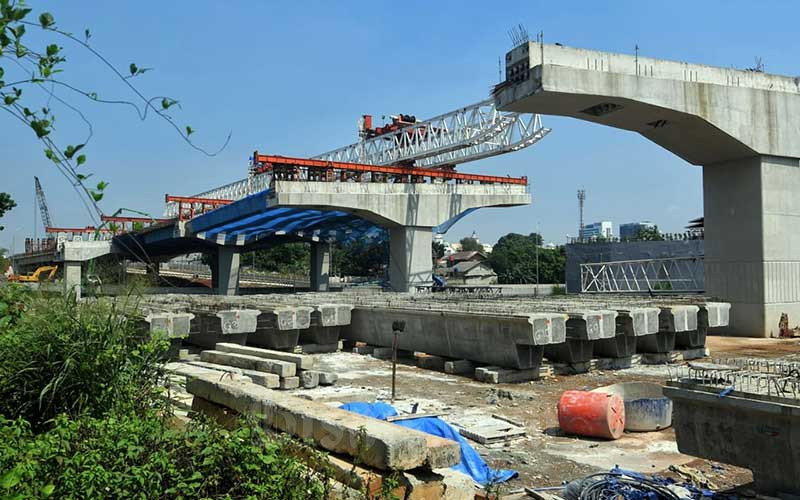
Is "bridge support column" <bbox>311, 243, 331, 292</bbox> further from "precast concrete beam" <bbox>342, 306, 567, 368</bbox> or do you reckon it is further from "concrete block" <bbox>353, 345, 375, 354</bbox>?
"concrete block" <bbox>353, 345, 375, 354</bbox>

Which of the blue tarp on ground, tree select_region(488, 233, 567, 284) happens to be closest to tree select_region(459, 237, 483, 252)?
tree select_region(488, 233, 567, 284)

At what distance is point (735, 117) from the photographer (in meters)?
23.2

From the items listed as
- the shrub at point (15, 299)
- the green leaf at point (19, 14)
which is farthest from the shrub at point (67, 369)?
the green leaf at point (19, 14)

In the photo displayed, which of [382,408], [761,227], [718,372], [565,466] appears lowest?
[565,466]

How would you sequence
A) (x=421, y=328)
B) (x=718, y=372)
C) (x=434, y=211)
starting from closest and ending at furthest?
(x=718, y=372)
(x=421, y=328)
(x=434, y=211)

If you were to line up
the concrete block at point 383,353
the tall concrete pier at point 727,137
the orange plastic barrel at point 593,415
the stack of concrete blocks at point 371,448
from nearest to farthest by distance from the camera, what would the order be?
the stack of concrete blocks at point 371,448, the orange plastic barrel at point 593,415, the concrete block at point 383,353, the tall concrete pier at point 727,137

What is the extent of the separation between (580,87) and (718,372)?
13.9 m

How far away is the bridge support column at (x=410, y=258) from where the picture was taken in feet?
125

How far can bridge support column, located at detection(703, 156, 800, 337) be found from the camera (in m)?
23.4

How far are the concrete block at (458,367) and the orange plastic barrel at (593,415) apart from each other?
223 inches

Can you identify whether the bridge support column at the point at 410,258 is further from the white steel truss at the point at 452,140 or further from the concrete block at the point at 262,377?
the concrete block at the point at 262,377

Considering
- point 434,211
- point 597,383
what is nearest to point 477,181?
point 434,211

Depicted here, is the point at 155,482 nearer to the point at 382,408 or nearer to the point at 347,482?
the point at 347,482

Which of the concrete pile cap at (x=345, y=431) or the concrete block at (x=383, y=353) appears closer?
the concrete pile cap at (x=345, y=431)
